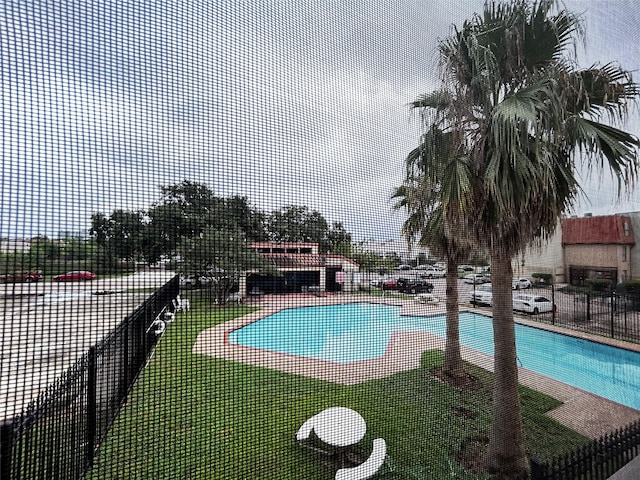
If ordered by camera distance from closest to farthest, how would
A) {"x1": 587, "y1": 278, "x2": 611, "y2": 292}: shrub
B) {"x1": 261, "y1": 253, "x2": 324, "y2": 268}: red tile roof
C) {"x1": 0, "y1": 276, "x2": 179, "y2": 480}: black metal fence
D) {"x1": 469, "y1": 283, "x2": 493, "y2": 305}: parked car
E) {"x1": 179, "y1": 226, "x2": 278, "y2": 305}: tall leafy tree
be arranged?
{"x1": 0, "y1": 276, "x2": 179, "y2": 480}: black metal fence < {"x1": 179, "y1": 226, "x2": 278, "y2": 305}: tall leafy tree < {"x1": 261, "y1": 253, "x2": 324, "y2": 268}: red tile roof < {"x1": 469, "y1": 283, "x2": 493, "y2": 305}: parked car < {"x1": 587, "y1": 278, "x2": 611, "y2": 292}: shrub

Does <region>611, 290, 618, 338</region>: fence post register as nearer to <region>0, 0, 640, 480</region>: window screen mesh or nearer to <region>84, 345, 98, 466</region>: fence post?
<region>0, 0, 640, 480</region>: window screen mesh

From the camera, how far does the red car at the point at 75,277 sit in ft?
3.79

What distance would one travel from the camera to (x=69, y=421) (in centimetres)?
134

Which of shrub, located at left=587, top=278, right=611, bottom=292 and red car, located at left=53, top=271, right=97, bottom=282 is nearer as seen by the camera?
red car, located at left=53, top=271, right=97, bottom=282

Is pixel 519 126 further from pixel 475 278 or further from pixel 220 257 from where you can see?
pixel 220 257

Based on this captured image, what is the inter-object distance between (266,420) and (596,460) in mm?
1898

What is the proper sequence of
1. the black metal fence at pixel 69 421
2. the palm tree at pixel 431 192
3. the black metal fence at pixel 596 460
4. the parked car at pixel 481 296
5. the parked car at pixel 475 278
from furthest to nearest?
the parked car at pixel 481 296, the parked car at pixel 475 278, the palm tree at pixel 431 192, the black metal fence at pixel 596 460, the black metal fence at pixel 69 421

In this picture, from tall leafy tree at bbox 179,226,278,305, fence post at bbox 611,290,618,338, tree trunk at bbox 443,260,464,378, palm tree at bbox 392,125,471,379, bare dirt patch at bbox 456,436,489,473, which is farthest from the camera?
fence post at bbox 611,290,618,338

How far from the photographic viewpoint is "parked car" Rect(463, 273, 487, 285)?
2.32m

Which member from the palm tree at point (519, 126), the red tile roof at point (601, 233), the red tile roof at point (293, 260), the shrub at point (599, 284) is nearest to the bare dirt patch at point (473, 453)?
the palm tree at point (519, 126)

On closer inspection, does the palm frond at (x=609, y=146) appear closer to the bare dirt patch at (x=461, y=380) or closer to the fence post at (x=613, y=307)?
the bare dirt patch at (x=461, y=380)

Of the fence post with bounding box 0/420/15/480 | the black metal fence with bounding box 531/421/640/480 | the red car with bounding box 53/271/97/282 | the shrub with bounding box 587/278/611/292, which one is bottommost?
the black metal fence with bounding box 531/421/640/480

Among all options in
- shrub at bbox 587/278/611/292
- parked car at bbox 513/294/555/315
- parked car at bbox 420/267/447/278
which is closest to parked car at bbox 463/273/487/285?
parked car at bbox 420/267/447/278

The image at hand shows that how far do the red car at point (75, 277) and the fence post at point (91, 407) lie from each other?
52 centimetres
